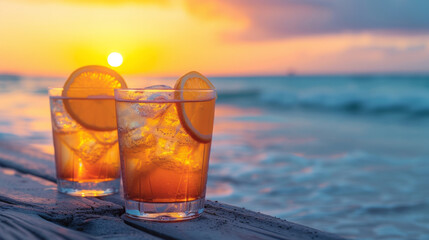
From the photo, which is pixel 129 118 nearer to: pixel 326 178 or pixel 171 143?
A: pixel 171 143

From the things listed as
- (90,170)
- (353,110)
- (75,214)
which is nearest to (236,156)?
(90,170)

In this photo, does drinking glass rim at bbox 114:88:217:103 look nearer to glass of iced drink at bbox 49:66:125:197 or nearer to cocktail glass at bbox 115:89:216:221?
cocktail glass at bbox 115:89:216:221

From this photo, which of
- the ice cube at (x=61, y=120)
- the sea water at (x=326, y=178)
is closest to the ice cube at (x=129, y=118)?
the sea water at (x=326, y=178)

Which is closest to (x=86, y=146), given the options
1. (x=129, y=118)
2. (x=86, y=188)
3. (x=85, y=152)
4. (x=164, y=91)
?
(x=85, y=152)

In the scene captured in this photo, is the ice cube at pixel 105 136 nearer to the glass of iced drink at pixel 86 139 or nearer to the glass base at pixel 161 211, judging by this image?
the glass of iced drink at pixel 86 139

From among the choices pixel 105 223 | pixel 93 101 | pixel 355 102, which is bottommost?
pixel 105 223

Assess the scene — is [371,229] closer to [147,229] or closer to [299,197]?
[299,197]

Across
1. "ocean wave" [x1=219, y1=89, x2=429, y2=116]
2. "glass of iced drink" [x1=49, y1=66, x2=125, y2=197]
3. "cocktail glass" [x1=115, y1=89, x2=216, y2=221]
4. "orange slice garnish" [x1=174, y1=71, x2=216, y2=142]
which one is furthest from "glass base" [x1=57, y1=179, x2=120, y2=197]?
"ocean wave" [x1=219, y1=89, x2=429, y2=116]

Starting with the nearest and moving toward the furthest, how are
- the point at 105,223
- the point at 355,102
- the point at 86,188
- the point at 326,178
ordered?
the point at 105,223 < the point at 86,188 < the point at 326,178 < the point at 355,102
